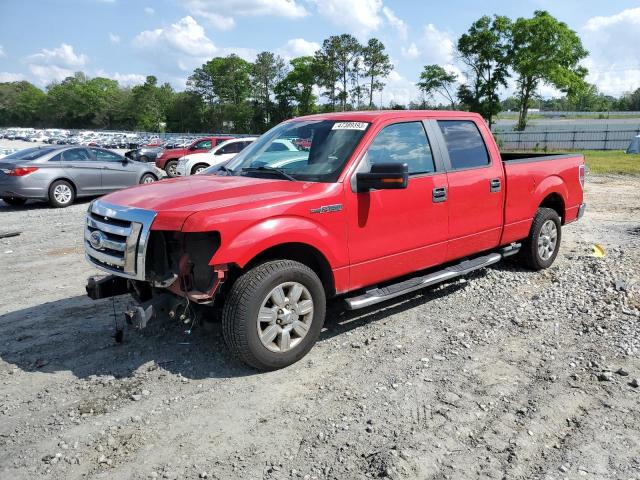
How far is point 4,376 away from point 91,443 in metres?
1.39

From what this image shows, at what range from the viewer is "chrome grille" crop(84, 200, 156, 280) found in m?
3.82

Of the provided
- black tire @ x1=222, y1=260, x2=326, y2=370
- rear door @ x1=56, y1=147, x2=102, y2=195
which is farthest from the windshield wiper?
rear door @ x1=56, y1=147, x2=102, y2=195

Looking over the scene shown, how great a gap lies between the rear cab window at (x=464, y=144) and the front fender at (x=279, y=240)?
174 cm

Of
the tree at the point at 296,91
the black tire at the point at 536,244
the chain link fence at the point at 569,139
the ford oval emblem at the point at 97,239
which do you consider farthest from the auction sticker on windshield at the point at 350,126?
the tree at the point at 296,91

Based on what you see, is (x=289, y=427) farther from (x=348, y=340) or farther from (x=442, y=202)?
(x=442, y=202)

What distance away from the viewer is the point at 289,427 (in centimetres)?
341

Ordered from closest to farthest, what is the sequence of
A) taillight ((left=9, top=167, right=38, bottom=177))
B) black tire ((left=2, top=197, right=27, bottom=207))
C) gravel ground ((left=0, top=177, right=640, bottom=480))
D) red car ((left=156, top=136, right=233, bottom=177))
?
gravel ground ((left=0, top=177, right=640, bottom=480))
taillight ((left=9, top=167, right=38, bottom=177))
black tire ((left=2, top=197, right=27, bottom=207))
red car ((left=156, top=136, right=233, bottom=177))

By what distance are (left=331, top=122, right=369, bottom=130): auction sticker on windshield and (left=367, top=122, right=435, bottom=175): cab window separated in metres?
0.16

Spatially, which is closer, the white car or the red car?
the white car

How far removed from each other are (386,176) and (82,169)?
11382 mm

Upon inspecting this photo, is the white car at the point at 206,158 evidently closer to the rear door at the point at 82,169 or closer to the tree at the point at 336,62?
the rear door at the point at 82,169

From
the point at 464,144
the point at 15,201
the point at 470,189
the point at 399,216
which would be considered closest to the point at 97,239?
the point at 399,216

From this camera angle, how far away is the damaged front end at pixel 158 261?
382 centimetres

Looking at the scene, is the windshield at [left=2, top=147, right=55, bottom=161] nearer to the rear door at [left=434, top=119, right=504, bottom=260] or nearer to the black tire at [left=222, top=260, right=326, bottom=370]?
the rear door at [left=434, top=119, right=504, bottom=260]
